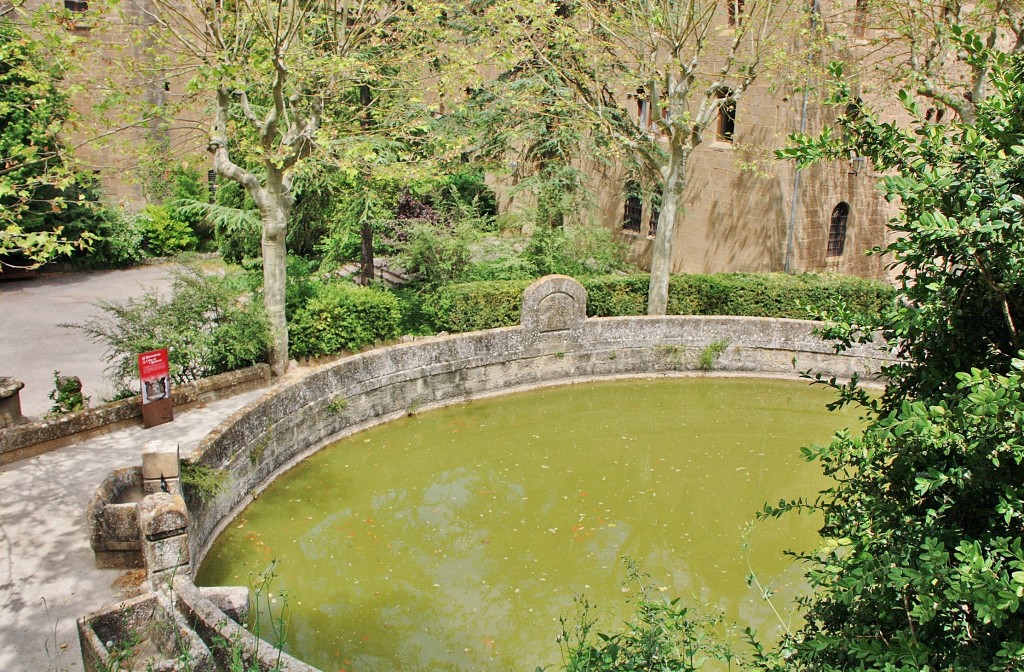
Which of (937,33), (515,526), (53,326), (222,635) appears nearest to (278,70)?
(515,526)

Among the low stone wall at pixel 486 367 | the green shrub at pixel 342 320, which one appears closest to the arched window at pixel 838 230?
the low stone wall at pixel 486 367

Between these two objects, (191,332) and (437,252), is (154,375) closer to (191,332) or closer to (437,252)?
(191,332)

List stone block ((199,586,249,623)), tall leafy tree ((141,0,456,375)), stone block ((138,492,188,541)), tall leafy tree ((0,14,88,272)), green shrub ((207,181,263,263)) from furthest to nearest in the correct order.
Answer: green shrub ((207,181,263,263)) < tall leafy tree ((141,0,456,375)) < tall leafy tree ((0,14,88,272)) < stone block ((138,492,188,541)) < stone block ((199,586,249,623))

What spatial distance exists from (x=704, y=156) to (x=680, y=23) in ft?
22.6

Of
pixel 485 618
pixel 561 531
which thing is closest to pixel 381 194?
pixel 561 531

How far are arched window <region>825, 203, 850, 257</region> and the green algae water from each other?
8225mm

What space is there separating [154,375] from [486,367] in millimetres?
5276

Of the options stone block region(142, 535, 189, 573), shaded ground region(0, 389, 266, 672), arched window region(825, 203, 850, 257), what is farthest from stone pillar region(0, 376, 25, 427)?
arched window region(825, 203, 850, 257)

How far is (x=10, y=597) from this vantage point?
881 centimetres

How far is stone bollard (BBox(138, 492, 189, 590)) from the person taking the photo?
834 cm

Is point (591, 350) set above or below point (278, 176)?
below

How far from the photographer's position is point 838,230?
2225 centimetres

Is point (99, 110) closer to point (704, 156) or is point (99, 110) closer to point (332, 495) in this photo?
point (332, 495)

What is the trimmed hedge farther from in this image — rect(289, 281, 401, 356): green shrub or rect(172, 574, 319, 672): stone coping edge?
rect(172, 574, 319, 672): stone coping edge
